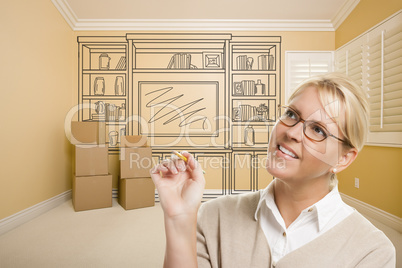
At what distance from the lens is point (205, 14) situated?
3.87m

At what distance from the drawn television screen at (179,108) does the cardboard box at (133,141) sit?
41 centimetres

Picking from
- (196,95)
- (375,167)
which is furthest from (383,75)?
(196,95)

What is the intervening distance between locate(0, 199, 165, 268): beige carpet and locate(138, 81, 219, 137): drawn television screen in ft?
4.68

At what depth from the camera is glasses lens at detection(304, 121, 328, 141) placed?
2.51ft

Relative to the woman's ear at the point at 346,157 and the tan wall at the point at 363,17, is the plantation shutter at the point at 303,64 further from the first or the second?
the woman's ear at the point at 346,157

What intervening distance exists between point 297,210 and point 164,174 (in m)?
0.42

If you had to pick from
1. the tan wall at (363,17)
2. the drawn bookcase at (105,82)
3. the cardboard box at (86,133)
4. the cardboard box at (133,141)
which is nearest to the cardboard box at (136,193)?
the cardboard box at (133,141)

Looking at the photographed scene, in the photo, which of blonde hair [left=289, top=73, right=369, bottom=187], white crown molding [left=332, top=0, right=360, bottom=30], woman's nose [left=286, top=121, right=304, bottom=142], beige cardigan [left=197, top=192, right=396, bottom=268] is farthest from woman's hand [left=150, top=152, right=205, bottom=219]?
white crown molding [left=332, top=0, right=360, bottom=30]

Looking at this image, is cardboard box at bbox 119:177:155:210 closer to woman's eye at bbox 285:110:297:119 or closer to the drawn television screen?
the drawn television screen

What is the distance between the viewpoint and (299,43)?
4.11 meters

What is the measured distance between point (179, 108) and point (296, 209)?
3.44 meters

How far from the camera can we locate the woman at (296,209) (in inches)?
26.9

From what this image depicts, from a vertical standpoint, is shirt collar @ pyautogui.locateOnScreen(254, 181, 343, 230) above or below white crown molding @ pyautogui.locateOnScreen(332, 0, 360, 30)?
below

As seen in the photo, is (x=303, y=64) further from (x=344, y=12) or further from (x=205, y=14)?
(x=205, y=14)
